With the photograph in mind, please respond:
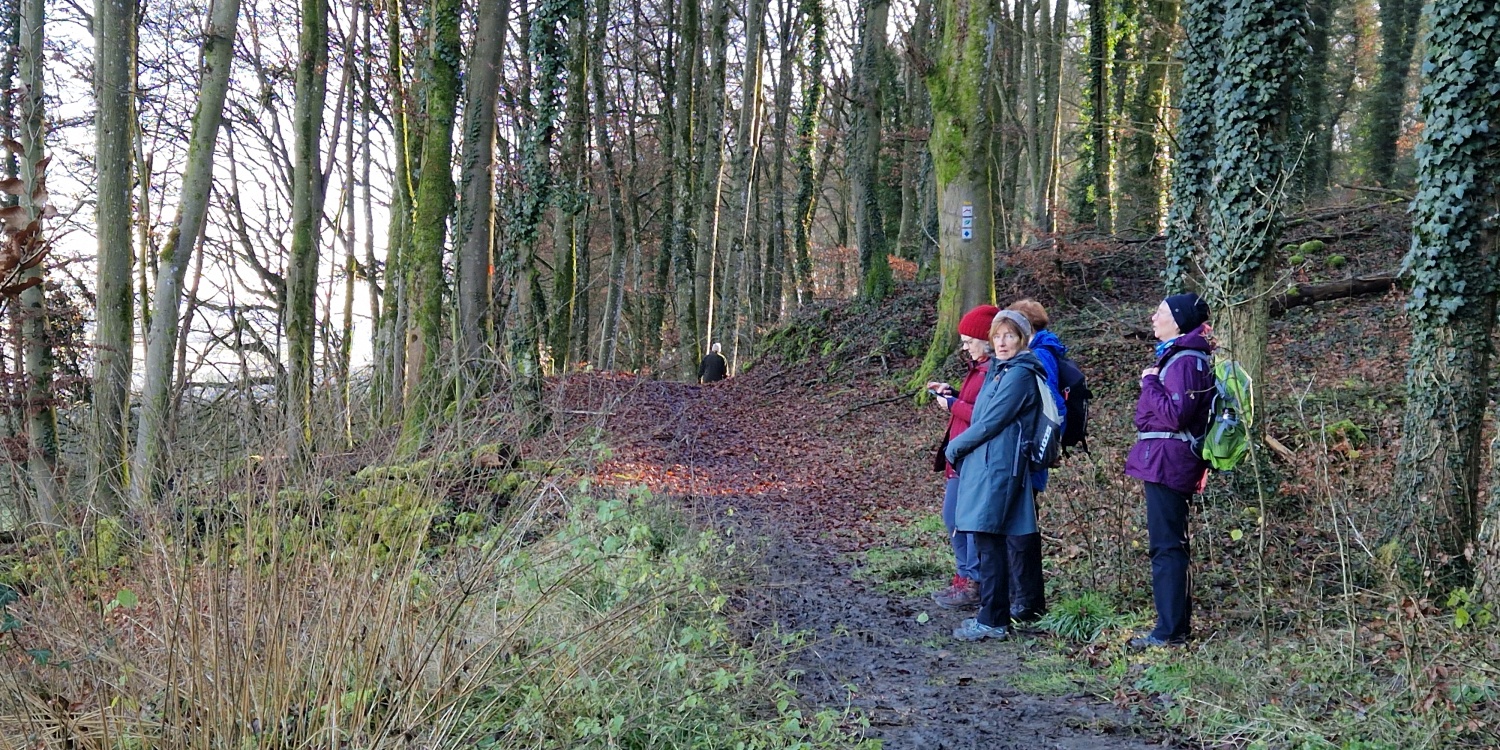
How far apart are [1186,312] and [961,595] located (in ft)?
7.65

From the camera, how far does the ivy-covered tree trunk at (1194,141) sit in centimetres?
808

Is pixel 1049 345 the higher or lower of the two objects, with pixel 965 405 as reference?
higher

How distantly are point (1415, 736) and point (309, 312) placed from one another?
11.1 meters

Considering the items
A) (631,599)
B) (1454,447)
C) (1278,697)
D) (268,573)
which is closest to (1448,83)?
(1454,447)

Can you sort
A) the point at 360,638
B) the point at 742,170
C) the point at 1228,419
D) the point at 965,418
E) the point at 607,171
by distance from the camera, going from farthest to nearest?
1. the point at 607,171
2. the point at 742,170
3. the point at 965,418
4. the point at 1228,419
5. the point at 360,638

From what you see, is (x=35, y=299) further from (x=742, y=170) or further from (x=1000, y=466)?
(x=742, y=170)

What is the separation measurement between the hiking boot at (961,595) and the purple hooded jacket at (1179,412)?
1.65m

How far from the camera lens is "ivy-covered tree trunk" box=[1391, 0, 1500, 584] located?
199 inches

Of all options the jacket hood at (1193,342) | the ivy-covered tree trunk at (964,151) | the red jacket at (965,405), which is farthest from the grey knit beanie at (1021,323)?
the ivy-covered tree trunk at (964,151)

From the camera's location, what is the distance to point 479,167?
33.3 ft

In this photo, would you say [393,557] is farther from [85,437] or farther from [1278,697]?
[1278,697]

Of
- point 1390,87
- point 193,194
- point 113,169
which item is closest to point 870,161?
point 1390,87

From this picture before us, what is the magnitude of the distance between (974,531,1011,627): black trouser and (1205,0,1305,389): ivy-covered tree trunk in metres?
2.59

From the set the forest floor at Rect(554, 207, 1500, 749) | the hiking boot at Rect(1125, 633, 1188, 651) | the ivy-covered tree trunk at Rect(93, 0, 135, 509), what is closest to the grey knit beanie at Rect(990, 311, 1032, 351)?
the forest floor at Rect(554, 207, 1500, 749)
